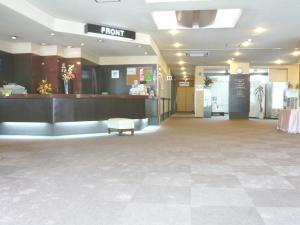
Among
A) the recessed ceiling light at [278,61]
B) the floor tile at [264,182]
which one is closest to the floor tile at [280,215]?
the floor tile at [264,182]

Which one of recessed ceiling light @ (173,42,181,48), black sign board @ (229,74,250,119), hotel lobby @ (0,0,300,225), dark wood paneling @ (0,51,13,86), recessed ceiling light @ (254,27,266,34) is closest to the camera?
hotel lobby @ (0,0,300,225)

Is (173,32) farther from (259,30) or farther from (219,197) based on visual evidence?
(219,197)

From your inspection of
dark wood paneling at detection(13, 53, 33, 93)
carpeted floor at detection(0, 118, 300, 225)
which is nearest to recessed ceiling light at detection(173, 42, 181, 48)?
dark wood paneling at detection(13, 53, 33, 93)

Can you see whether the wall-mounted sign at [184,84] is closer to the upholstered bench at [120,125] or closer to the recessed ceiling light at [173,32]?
the recessed ceiling light at [173,32]

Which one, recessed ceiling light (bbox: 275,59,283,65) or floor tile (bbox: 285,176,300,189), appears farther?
recessed ceiling light (bbox: 275,59,283,65)

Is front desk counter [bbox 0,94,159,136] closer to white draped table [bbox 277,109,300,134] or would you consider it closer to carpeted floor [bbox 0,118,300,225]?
carpeted floor [bbox 0,118,300,225]

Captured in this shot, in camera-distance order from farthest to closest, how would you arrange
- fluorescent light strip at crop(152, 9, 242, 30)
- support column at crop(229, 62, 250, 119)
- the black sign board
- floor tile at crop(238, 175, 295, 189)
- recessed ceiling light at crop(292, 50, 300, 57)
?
the black sign board
support column at crop(229, 62, 250, 119)
recessed ceiling light at crop(292, 50, 300, 57)
fluorescent light strip at crop(152, 9, 242, 30)
floor tile at crop(238, 175, 295, 189)

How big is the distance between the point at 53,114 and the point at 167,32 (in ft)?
13.8

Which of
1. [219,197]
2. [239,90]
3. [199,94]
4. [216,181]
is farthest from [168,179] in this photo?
[199,94]

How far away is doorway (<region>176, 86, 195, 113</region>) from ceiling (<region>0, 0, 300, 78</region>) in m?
14.2

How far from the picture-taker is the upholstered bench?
29.2 ft

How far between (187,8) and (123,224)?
5.85 m

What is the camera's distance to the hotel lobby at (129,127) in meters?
2.97

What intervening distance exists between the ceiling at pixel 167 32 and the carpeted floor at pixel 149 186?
3164 mm
